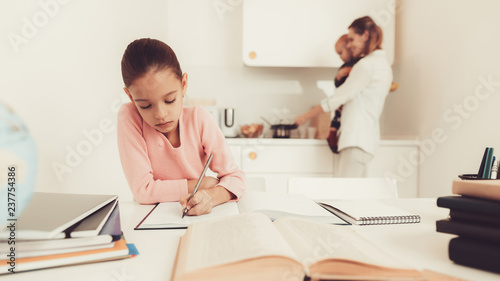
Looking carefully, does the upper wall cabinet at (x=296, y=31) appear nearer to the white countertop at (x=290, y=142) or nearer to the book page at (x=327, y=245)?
the white countertop at (x=290, y=142)

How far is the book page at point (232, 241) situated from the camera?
0.40 metres

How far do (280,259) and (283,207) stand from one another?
0.40 metres

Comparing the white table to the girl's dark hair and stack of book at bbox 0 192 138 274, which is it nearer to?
stack of book at bbox 0 192 138 274

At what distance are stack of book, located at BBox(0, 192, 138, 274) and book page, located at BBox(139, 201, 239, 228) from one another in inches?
6.1

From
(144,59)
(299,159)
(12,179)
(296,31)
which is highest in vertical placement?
(296,31)

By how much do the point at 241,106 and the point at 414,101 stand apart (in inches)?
49.1

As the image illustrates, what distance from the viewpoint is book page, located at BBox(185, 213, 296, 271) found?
1.32 feet

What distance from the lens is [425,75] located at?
232cm

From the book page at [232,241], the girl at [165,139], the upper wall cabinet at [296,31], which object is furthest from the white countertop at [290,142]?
the book page at [232,241]

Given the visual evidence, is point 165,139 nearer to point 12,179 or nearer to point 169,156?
point 169,156

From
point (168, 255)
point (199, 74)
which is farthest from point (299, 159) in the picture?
point (168, 255)

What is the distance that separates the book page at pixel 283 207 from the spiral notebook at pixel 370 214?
1.1 inches

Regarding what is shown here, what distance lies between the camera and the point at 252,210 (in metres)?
0.76

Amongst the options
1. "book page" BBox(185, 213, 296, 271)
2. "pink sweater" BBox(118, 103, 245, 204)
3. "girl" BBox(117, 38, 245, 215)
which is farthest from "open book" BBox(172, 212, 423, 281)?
"pink sweater" BBox(118, 103, 245, 204)
